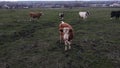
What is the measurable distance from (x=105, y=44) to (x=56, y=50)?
2.84m

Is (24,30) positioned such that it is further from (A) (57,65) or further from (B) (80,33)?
(A) (57,65)

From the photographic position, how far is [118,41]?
14.6 metres

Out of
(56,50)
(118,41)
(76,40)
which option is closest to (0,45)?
(56,50)

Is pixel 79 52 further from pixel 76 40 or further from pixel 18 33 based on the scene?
pixel 18 33

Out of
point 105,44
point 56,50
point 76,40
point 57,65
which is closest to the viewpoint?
point 57,65

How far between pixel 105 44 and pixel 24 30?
735cm

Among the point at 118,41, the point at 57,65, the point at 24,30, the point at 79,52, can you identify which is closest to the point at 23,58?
the point at 57,65

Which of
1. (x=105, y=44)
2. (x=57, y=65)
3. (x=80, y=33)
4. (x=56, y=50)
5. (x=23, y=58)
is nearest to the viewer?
(x=57, y=65)

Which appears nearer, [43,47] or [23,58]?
[23,58]

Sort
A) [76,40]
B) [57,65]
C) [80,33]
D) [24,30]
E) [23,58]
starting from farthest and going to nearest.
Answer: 1. [24,30]
2. [80,33]
3. [76,40]
4. [23,58]
5. [57,65]

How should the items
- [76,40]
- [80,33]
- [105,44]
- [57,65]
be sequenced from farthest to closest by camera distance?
[80,33] < [76,40] < [105,44] < [57,65]

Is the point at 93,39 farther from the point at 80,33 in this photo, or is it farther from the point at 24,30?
the point at 24,30

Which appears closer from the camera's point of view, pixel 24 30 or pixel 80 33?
pixel 80 33

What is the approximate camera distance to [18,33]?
17594mm
